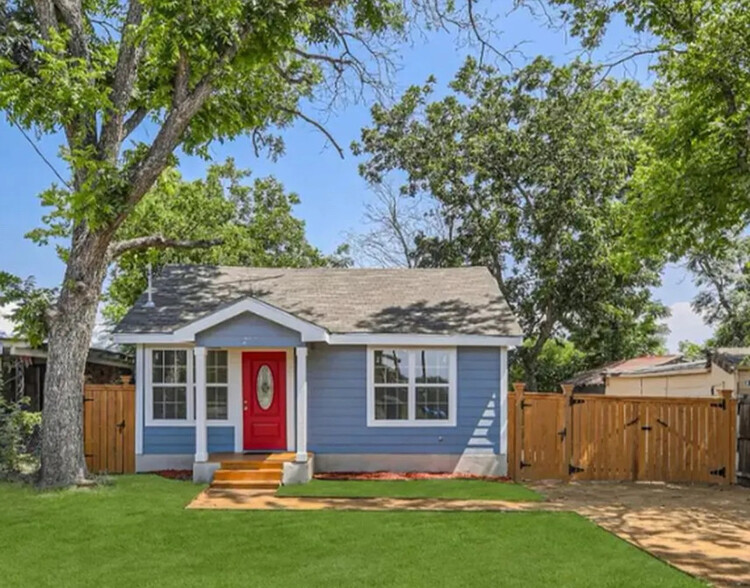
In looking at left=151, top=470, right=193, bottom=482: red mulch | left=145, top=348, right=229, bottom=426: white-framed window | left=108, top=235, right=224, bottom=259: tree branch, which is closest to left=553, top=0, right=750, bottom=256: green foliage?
left=108, top=235, right=224, bottom=259: tree branch

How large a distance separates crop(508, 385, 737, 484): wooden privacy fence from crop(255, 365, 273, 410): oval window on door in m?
4.66

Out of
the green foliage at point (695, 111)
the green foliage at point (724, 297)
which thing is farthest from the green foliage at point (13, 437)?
the green foliage at point (724, 297)

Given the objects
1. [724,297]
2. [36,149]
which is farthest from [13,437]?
[724,297]

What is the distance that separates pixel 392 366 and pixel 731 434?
6.49 m

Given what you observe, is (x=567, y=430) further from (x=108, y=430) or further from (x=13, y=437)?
(x=13, y=437)

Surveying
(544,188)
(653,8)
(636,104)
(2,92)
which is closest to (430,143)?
(544,188)

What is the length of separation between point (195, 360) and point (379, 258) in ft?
58.6

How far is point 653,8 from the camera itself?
12.1m

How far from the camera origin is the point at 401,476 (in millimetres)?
12047

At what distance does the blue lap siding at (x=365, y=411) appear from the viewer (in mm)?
12477

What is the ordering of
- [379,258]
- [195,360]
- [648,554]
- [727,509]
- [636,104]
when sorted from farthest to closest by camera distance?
1. [379,258]
2. [636,104]
3. [195,360]
4. [727,509]
5. [648,554]

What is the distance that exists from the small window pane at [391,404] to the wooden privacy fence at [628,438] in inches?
81.8

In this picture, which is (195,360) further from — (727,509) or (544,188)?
(544,188)

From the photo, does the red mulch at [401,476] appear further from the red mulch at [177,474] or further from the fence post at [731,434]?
the fence post at [731,434]
